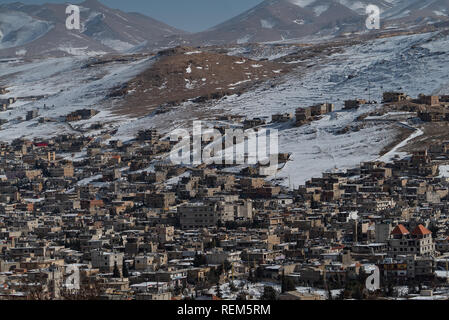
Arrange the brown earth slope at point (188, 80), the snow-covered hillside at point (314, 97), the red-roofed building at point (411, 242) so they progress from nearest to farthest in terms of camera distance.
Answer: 1. the red-roofed building at point (411, 242)
2. the snow-covered hillside at point (314, 97)
3. the brown earth slope at point (188, 80)

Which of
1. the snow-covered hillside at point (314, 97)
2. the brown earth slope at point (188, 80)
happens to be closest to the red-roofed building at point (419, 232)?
the snow-covered hillside at point (314, 97)

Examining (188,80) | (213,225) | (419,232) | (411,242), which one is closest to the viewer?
(411,242)

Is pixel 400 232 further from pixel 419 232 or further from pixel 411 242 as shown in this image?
pixel 419 232

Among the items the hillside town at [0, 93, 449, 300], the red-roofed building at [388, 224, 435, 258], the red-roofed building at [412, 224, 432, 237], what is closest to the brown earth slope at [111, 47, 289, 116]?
the hillside town at [0, 93, 449, 300]

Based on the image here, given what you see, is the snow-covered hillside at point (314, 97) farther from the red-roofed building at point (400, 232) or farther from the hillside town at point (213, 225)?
the red-roofed building at point (400, 232)

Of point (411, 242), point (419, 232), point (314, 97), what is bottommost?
point (411, 242)

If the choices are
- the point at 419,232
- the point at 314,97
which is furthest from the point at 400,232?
the point at 314,97

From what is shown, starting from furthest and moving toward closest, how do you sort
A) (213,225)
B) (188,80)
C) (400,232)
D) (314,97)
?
(188,80) < (314,97) < (213,225) < (400,232)

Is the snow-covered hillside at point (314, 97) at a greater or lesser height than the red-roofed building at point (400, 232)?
greater

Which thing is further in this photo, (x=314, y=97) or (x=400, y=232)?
(x=314, y=97)
